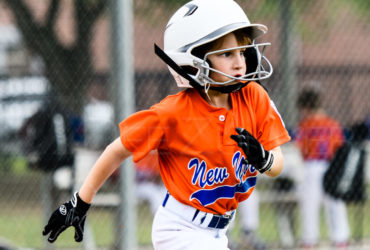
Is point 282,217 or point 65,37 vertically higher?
point 65,37

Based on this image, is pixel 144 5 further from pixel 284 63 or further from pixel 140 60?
pixel 284 63

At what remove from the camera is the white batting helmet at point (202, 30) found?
99.8 inches

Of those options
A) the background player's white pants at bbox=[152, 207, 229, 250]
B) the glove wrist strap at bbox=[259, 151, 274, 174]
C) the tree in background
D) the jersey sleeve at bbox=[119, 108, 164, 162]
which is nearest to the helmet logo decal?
the jersey sleeve at bbox=[119, 108, 164, 162]

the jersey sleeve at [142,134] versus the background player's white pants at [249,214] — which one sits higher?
the jersey sleeve at [142,134]

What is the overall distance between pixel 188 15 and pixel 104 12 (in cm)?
217

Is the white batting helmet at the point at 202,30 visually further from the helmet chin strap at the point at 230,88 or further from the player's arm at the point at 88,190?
the player's arm at the point at 88,190

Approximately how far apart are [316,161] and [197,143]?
9.85 ft

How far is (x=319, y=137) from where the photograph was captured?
17.4ft

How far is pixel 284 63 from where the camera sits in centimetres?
521

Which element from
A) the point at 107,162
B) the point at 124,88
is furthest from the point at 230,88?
the point at 124,88

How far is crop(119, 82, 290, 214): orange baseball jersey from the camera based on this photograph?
2574mm

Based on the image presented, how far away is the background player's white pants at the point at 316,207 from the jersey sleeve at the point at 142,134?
3043 millimetres

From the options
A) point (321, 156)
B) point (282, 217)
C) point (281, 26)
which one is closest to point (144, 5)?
point (281, 26)

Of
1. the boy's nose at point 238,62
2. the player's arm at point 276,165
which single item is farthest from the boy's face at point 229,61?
the player's arm at point 276,165
